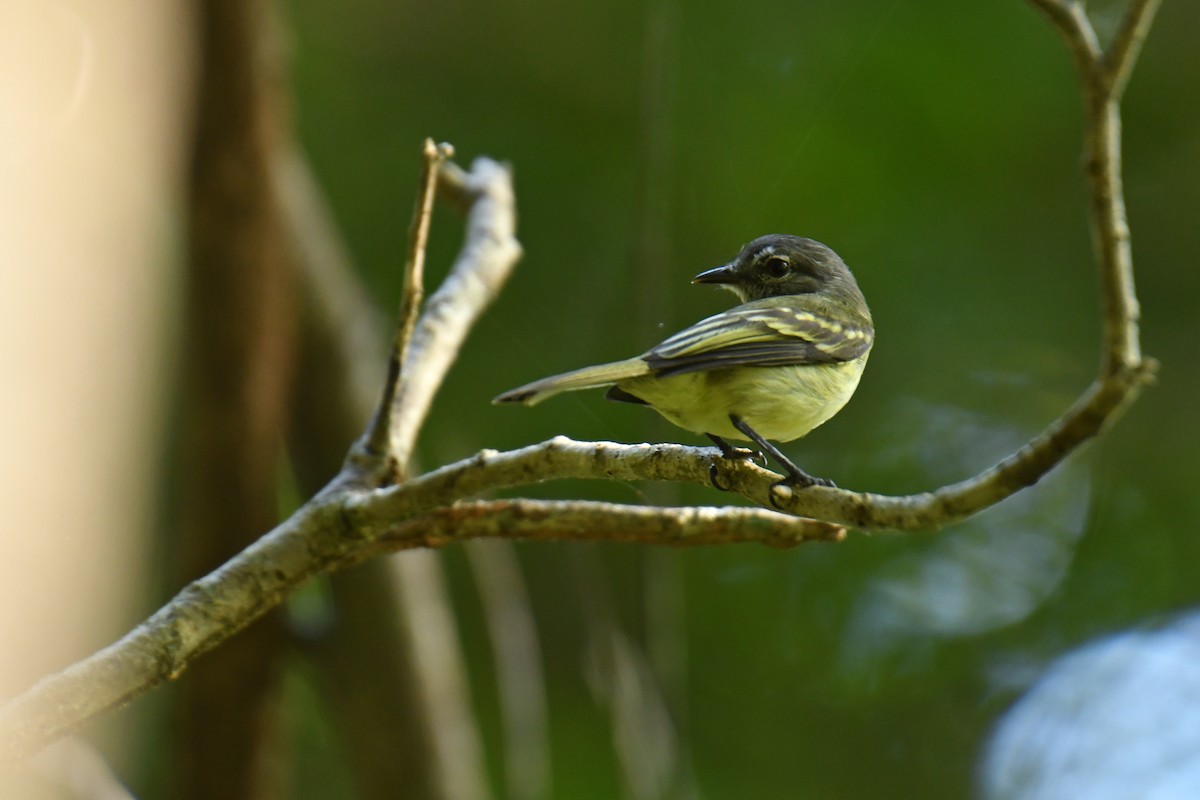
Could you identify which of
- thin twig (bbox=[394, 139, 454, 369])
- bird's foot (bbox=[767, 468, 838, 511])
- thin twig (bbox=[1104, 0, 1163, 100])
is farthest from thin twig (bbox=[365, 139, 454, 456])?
thin twig (bbox=[1104, 0, 1163, 100])

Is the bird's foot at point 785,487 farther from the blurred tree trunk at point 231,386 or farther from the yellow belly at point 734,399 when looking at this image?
the blurred tree trunk at point 231,386

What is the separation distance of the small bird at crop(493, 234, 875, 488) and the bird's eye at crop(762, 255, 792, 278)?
22 centimetres

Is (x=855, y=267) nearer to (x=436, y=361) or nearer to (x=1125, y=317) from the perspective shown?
(x=436, y=361)

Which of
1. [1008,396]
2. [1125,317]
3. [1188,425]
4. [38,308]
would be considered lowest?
[1188,425]

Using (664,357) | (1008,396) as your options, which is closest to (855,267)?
(664,357)

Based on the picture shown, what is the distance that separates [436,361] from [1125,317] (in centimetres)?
237

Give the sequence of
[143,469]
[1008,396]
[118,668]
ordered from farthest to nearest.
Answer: [1008,396] < [143,469] < [118,668]

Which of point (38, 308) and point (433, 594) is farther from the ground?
point (38, 308)

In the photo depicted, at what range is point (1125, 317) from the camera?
5.52 feet

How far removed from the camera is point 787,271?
14.0ft

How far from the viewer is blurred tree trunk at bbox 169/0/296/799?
227 inches

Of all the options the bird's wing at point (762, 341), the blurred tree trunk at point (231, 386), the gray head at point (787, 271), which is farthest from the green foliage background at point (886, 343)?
the bird's wing at point (762, 341)

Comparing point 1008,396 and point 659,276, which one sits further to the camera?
point 1008,396

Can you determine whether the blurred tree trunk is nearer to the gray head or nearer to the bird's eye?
the gray head
